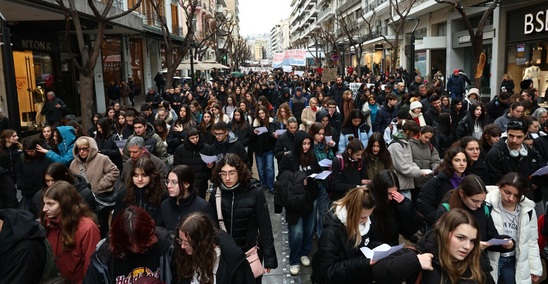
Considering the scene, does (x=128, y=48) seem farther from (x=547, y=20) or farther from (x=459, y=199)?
(x=459, y=199)

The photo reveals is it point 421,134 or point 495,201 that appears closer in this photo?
point 495,201

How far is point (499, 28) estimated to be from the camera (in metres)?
21.3

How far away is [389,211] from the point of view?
4.16 metres

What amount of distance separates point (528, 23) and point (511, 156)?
640 inches

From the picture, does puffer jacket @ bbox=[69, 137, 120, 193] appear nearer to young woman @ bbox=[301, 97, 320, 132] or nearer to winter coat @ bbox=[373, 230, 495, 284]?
winter coat @ bbox=[373, 230, 495, 284]

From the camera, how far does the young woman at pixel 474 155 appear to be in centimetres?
523

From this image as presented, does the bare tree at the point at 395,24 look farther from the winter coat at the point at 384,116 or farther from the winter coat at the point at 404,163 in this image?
the winter coat at the point at 404,163

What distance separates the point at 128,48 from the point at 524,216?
27309 millimetres

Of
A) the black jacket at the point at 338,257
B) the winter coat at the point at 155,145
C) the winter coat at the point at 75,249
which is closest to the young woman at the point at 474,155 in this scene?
the black jacket at the point at 338,257

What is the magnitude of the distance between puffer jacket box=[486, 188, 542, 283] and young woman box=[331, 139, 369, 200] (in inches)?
64.6

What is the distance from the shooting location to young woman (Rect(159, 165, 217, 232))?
4223mm

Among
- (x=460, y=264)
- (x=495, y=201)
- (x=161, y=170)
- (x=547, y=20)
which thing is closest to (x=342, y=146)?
(x=161, y=170)

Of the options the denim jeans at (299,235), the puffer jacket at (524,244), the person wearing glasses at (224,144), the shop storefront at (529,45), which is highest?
the shop storefront at (529,45)

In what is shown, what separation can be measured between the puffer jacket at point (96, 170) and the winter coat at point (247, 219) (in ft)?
6.69
